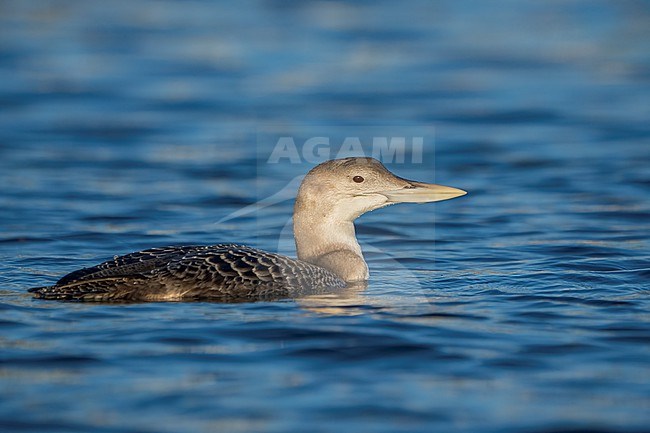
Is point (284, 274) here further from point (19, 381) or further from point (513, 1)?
point (513, 1)

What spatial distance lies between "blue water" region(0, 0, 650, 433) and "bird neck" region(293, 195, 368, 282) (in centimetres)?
26

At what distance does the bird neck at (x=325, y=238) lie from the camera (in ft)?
25.8

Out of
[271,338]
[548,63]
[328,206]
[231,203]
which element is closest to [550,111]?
[548,63]

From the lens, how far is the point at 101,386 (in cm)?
Result: 565

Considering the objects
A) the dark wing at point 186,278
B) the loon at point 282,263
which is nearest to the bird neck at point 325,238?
the loon at point 282,263

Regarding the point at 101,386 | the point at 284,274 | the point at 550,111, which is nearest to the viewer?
the point at 101,386

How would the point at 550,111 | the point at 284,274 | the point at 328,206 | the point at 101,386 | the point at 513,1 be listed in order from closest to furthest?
the point at 101,386 → the point at 284,274 → the point at 328,206 → the point at 550,111 → the point at 513,1

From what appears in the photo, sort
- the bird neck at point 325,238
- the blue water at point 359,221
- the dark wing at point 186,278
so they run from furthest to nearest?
1. the bird neck at point 325,238
2. the dark wing at point 186,278
3. the blue water at point 359,221

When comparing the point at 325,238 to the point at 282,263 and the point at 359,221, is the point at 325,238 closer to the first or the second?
the point at 282,263

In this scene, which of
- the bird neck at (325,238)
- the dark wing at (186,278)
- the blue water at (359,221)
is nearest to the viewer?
the blue water at (359,221)

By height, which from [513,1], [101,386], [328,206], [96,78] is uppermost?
[513,1]

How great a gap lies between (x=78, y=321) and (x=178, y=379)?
1066mm

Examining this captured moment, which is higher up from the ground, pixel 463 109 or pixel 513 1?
pixel 513 1

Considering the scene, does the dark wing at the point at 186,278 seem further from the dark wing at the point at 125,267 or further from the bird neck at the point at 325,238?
the bird neck at the point at 325,238
